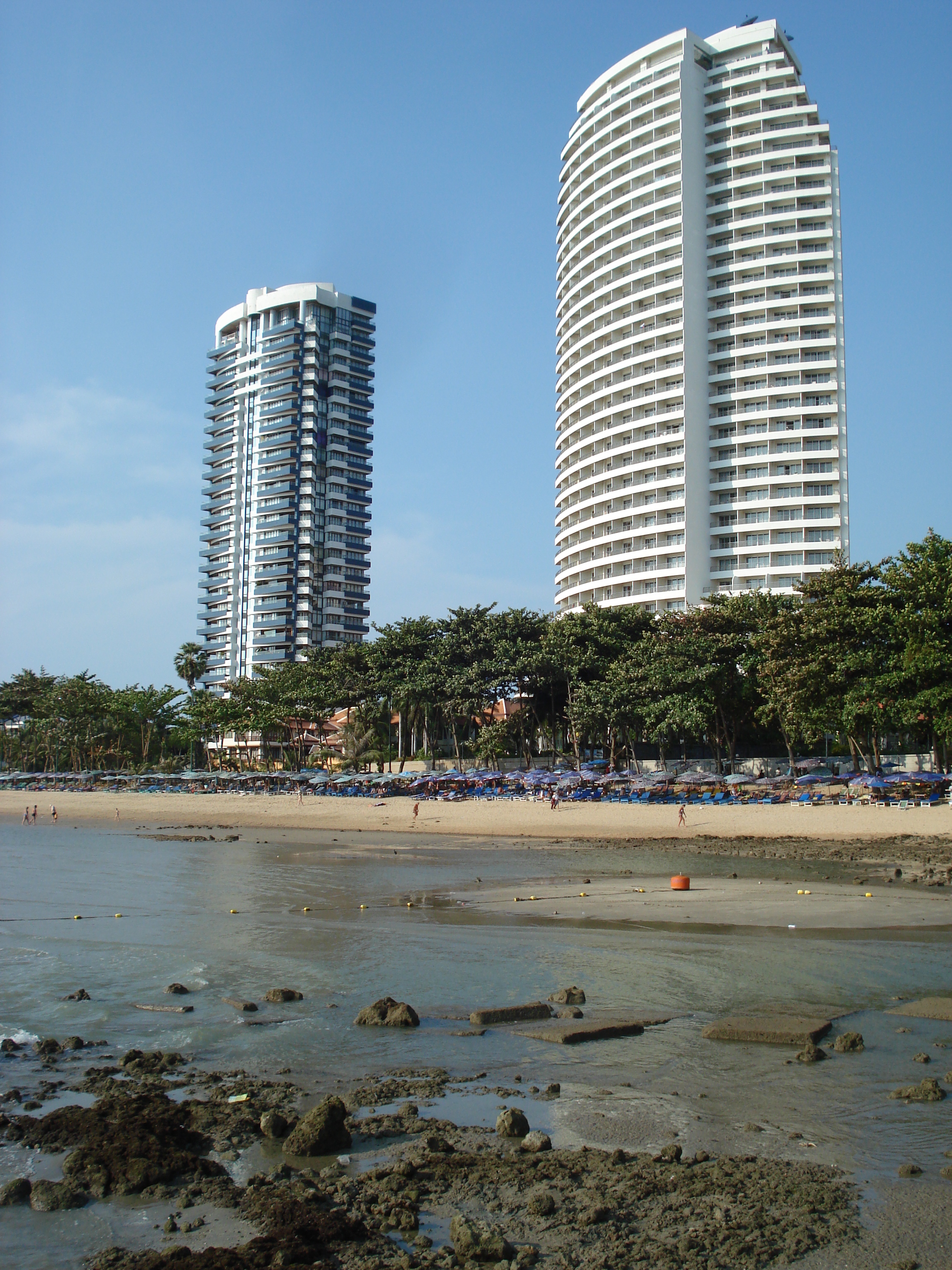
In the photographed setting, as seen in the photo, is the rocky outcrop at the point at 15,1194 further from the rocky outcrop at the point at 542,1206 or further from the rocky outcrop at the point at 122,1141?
the rocky outcrop at the point at 542,1206

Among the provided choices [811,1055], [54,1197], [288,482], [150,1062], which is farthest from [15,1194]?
[288,482]

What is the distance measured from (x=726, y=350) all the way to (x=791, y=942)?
93.7 meters

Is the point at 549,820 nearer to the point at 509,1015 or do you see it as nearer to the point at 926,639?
the point at 926,639

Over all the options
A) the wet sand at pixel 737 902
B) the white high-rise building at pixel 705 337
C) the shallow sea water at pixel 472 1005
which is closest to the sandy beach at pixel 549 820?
the wet sand at pixel 737 902

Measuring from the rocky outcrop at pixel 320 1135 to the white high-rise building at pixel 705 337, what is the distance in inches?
3481

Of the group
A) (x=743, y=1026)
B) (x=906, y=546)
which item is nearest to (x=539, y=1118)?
(x=743, y=1026)

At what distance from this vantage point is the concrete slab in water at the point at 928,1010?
1102 centimetres

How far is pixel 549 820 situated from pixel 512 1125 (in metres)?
38.4

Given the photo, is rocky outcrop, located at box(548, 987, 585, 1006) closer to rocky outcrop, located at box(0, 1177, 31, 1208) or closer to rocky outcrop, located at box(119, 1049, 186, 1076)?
rocky outcrop, located at box(119, 1049, 186, 1076)

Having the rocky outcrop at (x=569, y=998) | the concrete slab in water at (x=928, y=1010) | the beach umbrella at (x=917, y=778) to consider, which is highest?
the beach umbrella at (x=917, y=778)

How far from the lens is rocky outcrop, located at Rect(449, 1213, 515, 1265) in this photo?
18.9ft

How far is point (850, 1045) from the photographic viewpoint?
32.3 ft

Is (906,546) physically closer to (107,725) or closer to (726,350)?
(726,350)

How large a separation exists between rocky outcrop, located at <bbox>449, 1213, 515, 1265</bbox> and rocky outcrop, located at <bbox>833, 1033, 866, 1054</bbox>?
530 centimetres
